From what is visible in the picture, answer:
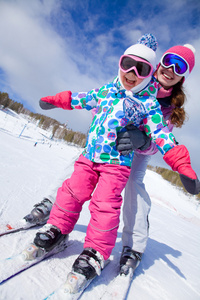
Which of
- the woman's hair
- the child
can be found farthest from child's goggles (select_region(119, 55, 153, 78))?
the woman's hair

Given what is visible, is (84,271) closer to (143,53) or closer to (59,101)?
(59,101)

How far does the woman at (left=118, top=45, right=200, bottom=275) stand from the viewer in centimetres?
143

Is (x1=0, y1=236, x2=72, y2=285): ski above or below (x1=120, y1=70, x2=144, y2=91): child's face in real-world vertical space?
below

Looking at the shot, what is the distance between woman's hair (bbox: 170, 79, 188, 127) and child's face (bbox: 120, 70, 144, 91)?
454 mm

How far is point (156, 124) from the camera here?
132cm

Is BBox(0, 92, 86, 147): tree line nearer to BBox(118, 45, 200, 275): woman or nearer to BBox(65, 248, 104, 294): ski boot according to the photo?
BBox(118, 45, 200, 275): woman

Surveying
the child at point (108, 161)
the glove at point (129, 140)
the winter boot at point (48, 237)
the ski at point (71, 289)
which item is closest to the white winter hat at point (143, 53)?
the child at point (108, 161)

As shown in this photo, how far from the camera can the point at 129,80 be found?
1.43m

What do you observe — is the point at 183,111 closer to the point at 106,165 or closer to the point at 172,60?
the point at 172,60

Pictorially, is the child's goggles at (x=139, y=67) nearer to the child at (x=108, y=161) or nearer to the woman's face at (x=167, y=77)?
the child at (x=108, y=161)

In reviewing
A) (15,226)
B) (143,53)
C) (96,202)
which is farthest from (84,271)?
(143,53)

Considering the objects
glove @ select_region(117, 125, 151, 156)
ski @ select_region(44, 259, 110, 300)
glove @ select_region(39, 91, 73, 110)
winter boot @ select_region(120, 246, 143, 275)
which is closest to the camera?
ski @ select_region(44, 259, 110, 300)

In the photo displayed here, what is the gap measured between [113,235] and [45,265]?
1.55ft

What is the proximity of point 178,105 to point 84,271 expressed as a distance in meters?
1.60
